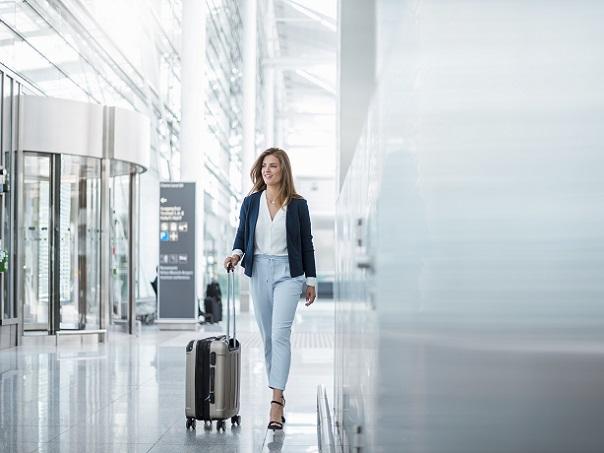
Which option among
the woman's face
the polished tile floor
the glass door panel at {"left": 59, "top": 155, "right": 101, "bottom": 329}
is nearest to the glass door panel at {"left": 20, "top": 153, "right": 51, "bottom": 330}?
the glass door panel at {"left": 59, "top": 155, "right": 101, "bottom": 329}

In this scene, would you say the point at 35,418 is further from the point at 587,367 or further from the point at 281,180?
the point at 587,367

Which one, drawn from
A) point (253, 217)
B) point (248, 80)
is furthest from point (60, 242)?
point (248, 80)

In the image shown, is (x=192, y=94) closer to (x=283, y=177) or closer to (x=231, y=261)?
(x=283, y=177)

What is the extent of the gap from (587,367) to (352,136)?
4261mm

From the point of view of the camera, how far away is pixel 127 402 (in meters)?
5.96

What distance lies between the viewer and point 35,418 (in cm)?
524

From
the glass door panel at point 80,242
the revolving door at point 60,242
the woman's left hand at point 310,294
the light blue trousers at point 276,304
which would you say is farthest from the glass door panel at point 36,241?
the woman's left hand at point 310,294

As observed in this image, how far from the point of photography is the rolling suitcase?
4773mm

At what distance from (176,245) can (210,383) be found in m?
11.6

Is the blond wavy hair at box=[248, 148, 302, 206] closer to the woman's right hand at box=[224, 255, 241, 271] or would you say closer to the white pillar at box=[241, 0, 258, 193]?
the woman's right hand at box=[224, 255, 241, 271]

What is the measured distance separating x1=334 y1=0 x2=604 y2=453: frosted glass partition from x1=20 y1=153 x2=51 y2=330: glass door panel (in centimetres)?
1212

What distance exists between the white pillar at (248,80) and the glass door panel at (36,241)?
51.4 feet

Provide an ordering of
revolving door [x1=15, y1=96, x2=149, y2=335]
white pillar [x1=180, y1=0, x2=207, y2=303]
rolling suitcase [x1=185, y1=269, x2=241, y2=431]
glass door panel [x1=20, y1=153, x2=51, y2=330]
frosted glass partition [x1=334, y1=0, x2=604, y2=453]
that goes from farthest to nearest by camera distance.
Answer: white pillar [x1=180, y1=0, x2=207, y2=303], glass door panel [x1=20, y1=153, x2=51, y2=330], revolving door [x1=15, y1=96, x2=149, y2=335], rolling suitcase [x1=185, y1=269, x2=241, y2=431], frosted glass partition [x1=334, y1=0, x2=604, y2=453]

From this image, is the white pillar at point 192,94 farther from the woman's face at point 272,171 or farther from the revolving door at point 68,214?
the woman's face at point 272,171
